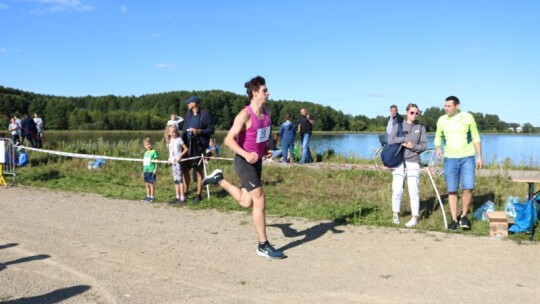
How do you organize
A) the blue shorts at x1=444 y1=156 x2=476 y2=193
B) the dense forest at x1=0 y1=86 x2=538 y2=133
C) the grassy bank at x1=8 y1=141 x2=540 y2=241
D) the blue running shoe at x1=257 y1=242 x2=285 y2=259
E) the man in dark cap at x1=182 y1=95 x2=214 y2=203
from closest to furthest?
1. the blue running shoe at x1=257 y1=242 x2=285 y2=259
2. the blue shorts at x1=444 y1=156 x2=476 y2=193
3. the grassy bank at x1=8 y1=141 x2=540 y2=241
4. the man in dark cap at x1=182 y1=95 x2=214 y2=203
5. the dense forest at x1=0 y1=86 x2=538 y2=133

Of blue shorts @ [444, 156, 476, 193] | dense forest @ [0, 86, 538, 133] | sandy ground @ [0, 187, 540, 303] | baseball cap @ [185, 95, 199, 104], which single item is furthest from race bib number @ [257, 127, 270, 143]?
dense forest @ [0, 86, 538, 133]

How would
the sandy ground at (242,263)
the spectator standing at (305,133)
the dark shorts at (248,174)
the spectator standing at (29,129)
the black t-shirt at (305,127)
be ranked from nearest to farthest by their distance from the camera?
the sandy ground at (242,263)
the dark shorts at (248,174)
the spectator standing at (305,133)
the black t-shirt at (305,127)
the spectator standing at (29,129)

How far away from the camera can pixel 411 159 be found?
746cm

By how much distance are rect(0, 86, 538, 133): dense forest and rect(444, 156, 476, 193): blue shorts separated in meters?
55.7

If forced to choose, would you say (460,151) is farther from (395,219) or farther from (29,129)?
(29,129)

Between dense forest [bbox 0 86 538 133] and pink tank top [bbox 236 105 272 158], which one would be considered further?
dense forest [bbox 0 86 538 133]

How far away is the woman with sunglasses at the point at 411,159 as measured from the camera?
736 centimetres

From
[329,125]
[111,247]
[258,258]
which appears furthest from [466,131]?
[329,125]

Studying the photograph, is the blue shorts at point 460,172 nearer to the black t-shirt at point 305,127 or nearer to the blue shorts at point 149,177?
the blue shorts at point 149,177

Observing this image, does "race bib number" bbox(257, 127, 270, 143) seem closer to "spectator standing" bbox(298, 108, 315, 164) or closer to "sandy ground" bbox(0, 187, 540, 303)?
"sandy ground" bbox(0, 187, 540, 303)

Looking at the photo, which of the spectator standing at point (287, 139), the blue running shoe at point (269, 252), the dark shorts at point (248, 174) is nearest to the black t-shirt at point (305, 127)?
the spectator standing at point (287, 139)

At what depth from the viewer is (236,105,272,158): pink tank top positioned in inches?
229

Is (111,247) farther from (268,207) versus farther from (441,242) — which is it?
(441,242)

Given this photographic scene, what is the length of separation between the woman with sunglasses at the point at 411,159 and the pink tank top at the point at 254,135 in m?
2.50
